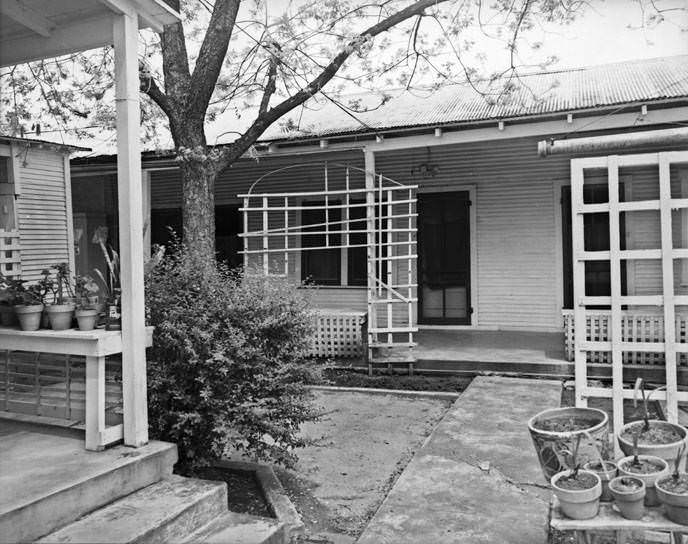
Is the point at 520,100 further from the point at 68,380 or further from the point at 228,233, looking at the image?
the point at 68,380

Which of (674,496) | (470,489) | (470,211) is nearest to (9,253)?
(470,489)

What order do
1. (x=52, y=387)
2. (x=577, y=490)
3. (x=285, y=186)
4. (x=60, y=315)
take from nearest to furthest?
(x=577, y=490)
(x=60, y=315)
(x=52, y=387)
(x=285, y=186)

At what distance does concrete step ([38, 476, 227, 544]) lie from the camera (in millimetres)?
2613

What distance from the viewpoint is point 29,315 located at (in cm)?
348

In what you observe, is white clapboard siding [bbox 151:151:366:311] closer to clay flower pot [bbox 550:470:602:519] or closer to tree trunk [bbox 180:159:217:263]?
tree trunk [bbox 180:159:217:263]

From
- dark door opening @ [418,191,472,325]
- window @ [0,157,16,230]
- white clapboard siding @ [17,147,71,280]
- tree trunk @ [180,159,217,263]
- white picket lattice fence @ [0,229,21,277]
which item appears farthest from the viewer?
dark door opening @ [418,191,472,325]

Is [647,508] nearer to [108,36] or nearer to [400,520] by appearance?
[400,520]

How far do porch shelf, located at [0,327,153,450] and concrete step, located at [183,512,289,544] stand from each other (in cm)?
80

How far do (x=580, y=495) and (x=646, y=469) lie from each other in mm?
379

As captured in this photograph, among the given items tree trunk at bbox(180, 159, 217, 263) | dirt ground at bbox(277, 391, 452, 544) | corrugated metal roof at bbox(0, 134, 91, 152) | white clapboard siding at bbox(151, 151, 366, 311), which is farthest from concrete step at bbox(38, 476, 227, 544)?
corrugated metal roof at bbox(0, 134, 91, 152)

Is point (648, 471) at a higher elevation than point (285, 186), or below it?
below

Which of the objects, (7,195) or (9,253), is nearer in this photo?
(9,253)

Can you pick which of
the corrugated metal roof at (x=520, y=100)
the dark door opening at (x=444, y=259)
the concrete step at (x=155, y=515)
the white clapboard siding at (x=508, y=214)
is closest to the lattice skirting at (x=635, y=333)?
the white clapboard siding at (x=508, y=214)

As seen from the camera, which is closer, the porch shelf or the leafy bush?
the porch shelf
